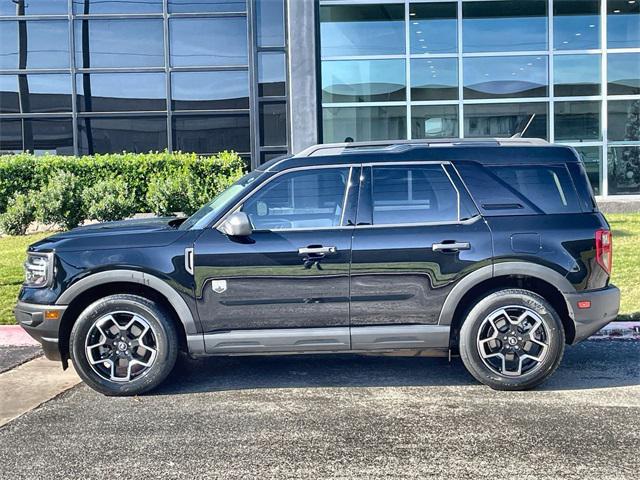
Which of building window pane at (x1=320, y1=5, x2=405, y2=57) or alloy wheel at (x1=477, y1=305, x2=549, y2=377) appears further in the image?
building window pane at (x1=320, y1=5, x2=405, y2=57)

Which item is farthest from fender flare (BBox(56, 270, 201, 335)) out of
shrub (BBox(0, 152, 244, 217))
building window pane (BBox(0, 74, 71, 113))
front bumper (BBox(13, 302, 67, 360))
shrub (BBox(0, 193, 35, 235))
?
building window pane (BBox(0, 74, 71, 113))

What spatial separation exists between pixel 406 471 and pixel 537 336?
1977 mm

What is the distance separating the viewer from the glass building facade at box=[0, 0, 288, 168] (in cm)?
1609

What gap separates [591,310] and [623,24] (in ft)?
42.4

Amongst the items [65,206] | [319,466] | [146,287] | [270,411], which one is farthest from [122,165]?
[319,466]

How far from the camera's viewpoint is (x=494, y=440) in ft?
15.7

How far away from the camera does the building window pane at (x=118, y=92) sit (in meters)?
16.3

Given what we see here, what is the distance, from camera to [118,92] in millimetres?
16359

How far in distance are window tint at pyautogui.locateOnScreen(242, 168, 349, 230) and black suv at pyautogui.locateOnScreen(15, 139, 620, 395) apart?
1 centimetres

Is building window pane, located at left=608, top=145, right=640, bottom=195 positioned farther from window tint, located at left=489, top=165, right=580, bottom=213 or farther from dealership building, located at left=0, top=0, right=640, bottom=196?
window tint, located at left=489, top=165, right=580, bottom=213

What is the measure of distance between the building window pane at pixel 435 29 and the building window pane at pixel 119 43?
5613 mm

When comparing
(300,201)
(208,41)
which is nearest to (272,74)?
(208,41)

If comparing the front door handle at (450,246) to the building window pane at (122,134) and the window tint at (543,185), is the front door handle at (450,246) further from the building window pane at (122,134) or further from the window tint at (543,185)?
the building window pane at (122,134)

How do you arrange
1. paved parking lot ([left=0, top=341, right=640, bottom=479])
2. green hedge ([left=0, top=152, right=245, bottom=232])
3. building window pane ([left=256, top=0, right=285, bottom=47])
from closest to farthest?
paved parking lot ([left=0, top=341, right=640, bottom=479]) < green hedge ([left=0, top=152, right=245, bottom=232]) < building window pane ([left=256, top=0, right=285, bottom=47])
